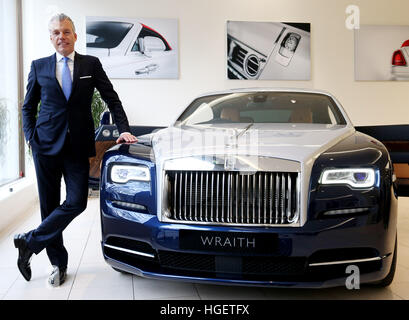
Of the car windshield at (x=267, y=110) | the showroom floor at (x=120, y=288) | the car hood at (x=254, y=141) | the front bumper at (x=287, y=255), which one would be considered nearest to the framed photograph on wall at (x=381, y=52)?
the car windshield at (x=267, y=110)

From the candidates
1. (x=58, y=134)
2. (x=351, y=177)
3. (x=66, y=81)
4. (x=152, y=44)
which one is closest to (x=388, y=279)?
(x=351, y=177)

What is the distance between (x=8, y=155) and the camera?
4668 millimetres

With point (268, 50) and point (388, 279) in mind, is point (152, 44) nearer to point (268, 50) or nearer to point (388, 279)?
point (268, 50)

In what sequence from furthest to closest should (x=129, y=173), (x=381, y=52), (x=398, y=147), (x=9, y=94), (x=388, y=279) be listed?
(x=381, y=52), (x=9, y=94), (x=398, y=147), (x=388, y=279), (x=129, y=173)

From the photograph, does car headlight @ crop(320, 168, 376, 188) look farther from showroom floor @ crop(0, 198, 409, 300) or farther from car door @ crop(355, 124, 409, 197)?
car door @ crop(355, 124, 409, 197)

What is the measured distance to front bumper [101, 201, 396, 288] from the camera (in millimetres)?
1539

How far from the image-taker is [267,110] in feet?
8.61

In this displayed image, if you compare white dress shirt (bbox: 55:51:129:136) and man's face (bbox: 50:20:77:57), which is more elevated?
man's face (bbox: 50:20:77:57)

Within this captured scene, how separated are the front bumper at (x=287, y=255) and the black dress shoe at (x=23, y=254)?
689 mm

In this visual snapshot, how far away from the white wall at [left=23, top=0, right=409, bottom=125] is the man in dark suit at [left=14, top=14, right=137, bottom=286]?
365cm

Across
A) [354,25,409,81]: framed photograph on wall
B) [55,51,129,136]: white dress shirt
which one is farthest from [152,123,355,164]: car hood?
[354,25,409,81]: framed photograph on wall

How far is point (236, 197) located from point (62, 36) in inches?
47.2

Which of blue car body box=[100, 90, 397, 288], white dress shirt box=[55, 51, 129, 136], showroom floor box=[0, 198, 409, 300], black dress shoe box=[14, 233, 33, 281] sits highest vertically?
white dress shirt box=[55, 51, 129, 136]
